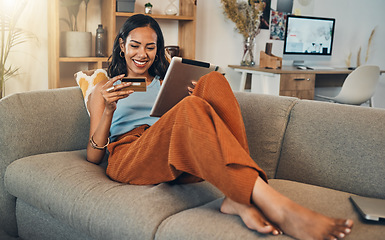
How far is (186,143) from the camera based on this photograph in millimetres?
1310

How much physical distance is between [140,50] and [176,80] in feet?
1.10

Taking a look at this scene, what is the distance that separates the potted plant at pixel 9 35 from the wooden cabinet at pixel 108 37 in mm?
250

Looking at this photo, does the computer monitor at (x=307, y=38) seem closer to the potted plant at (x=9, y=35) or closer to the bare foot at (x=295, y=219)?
the potted plant at (x=9, y=35)

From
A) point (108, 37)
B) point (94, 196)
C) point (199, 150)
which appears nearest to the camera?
point (199, 150)

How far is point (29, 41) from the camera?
124 inches

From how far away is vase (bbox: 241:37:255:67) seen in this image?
416cm

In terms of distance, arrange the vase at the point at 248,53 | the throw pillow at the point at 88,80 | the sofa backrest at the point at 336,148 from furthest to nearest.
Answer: the vase at the point at 248,53 → the throw pillow at the point at 88,80 → the sofa backrest at the point at 336,148

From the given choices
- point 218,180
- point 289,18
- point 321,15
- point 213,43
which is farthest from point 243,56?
point 218,180

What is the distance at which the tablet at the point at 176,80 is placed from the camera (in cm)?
158

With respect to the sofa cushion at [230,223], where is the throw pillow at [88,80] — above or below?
above

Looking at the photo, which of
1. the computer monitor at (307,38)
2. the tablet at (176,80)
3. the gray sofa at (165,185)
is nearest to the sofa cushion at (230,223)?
the gray sofa at (165,185)

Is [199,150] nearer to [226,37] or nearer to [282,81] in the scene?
[282,81]

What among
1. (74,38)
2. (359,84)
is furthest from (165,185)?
(359,84)

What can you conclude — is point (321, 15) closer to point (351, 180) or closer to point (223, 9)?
point (223, 9)
